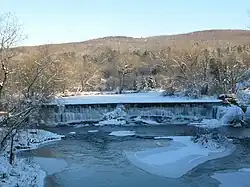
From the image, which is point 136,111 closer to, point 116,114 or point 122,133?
point 116,114

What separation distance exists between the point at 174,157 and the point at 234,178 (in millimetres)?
4119

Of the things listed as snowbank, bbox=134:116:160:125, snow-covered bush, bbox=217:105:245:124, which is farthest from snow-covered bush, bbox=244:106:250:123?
snowbank, bbox=134:116:160:125

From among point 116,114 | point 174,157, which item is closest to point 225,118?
point 116,114

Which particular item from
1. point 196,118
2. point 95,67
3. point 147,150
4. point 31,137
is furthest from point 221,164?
point 95,67

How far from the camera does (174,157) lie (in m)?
20.8

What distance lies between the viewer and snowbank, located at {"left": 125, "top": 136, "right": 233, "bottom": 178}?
18.7 metres

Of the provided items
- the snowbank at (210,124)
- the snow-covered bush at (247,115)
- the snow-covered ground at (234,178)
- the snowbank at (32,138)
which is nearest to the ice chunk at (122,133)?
the snowbank at (32,138)

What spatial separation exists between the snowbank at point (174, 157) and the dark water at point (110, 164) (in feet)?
1.42

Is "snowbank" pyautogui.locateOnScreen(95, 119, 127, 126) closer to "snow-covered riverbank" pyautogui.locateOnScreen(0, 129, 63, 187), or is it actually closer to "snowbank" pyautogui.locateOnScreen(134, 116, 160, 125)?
"snowbank" pyautogui.locateOnScreen(134, 116, 160, 125)

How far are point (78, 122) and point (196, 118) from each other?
8.87 m

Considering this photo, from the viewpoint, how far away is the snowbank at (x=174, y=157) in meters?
18.7

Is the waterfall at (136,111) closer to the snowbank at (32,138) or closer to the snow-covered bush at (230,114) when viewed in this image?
the snow-covered bush at (230,114)

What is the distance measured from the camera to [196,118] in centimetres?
3509

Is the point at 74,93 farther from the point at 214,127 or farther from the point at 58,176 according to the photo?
the point at 58,176
